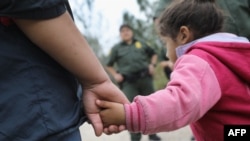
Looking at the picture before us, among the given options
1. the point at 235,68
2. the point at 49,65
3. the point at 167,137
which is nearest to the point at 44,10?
the point at 49,65

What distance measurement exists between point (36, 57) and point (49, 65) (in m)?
0.05

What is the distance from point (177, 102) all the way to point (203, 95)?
0.11 meters

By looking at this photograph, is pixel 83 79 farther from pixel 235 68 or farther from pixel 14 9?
pixel 235 68

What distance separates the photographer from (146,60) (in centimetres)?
641

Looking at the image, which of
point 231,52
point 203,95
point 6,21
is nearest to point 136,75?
point 231,52

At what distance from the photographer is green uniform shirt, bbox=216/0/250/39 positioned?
96.7 inches

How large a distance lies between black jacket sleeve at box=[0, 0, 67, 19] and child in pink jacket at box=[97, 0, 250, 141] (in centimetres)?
35

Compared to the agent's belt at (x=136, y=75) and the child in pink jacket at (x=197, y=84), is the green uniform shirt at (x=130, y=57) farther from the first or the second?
the child in pink jacket at (x=197, y=84)

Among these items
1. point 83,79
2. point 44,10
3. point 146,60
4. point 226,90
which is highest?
point 44,10

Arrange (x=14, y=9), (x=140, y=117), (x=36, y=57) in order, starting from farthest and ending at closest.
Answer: (x=140, y=117) < (x=36, y=57) < (x=14, y=9)

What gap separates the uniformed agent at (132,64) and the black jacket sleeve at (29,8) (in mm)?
4808

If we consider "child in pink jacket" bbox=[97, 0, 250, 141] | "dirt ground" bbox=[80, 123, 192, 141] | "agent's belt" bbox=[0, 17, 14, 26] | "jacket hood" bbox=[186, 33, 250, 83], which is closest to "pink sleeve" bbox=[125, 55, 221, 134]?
"child in pink jacket" bbox=[97, 0, 250, 141]

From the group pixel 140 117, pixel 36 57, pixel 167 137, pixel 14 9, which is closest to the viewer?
pixel 14 9

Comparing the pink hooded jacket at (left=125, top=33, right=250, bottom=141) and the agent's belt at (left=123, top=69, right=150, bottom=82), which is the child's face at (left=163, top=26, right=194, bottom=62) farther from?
the agent's belt at (left=123, top=69, right=150, bottom=82)
